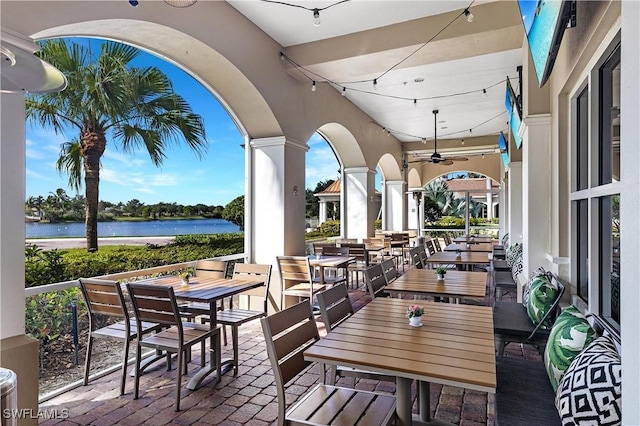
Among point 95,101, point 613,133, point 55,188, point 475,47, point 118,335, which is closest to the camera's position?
point 613,133

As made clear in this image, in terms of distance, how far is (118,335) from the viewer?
119 inches

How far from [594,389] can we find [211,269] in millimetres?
3634

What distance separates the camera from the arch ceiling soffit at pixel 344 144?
290 inches

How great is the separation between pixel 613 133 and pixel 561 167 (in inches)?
45.9

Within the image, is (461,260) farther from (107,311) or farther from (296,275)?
(107,311)

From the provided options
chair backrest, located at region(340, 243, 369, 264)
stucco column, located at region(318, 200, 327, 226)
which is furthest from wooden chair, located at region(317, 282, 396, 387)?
stucco column, located at region(318, 200, 327, 226)

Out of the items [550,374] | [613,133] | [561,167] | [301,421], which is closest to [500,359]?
[550,374]

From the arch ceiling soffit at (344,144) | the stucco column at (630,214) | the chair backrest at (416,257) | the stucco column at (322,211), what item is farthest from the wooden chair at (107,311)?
the stucco column at (322,211)


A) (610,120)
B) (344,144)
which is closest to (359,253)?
(344,144)

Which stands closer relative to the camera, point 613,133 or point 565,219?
point 613,133

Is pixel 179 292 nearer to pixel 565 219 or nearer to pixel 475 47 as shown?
pixel 565 219

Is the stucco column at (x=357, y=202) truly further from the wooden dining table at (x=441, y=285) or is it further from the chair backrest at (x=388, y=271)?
the chair backrest at (x=388, y=271)

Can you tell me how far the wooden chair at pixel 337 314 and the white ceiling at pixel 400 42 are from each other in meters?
3.14

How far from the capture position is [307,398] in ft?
6.19
